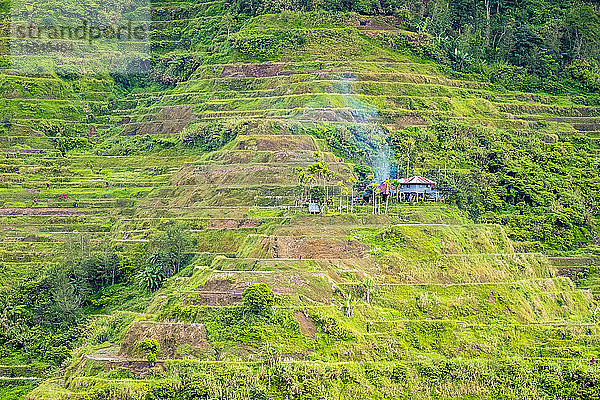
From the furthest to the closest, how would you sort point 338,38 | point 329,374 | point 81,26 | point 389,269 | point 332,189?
point 81,26
point 338,38
point 332,189
point 389,269
point 329,374

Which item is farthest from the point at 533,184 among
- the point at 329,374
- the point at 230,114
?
the point at 329,374

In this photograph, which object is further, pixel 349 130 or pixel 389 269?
pixel 349 130

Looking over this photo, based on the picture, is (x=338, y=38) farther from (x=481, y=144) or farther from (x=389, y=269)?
(x=389, y=269)

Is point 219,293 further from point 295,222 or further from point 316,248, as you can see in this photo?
point 295,222

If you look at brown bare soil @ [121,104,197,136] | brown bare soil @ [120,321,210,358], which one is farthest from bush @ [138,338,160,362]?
brown bare soil @ [121,104,197,136]

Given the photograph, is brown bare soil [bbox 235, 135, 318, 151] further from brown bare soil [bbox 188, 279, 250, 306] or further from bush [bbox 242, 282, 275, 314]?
bush [bbox 242, 282, 275, 314]

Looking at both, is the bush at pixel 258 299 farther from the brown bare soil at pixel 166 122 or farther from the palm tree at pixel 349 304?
the brown bare soil at pixel 166 122
